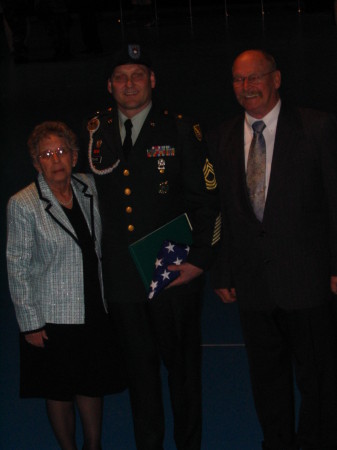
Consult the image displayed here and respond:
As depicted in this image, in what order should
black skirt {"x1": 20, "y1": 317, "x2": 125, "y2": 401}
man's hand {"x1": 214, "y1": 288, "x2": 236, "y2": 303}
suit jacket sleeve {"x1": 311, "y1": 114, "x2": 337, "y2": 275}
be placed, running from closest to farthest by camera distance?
suit jacket sleeve {"x1": 311, "y1": 114, "x2": 337, "y2": 275} → black skirt {"x1": 20, "y1": 317, "x2": 125, "y2": 401} → man's hand {"x1": 214, "y1": 288, "x2": 236, "y2": 303}

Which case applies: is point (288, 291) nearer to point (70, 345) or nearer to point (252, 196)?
point (252, 196)

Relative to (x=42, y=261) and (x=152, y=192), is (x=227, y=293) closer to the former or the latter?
(x=152, y=192)

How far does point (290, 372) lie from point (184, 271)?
567mm

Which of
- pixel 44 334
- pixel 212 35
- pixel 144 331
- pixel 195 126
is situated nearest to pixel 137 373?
pixel 144 331

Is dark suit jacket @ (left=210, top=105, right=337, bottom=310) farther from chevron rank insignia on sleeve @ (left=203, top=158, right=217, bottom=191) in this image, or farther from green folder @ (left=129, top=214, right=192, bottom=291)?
green folder @ (left=129, top=214, right=192, bottom=291)

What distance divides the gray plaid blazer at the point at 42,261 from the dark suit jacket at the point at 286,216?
57cm

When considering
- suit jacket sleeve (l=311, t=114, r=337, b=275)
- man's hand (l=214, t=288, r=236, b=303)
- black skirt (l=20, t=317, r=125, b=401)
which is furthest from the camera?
man's hand (l=214, t=288, r=236, b=303)

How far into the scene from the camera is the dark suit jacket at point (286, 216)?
293 centimetres

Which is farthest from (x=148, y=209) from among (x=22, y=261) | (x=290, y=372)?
(x=290, y=372)

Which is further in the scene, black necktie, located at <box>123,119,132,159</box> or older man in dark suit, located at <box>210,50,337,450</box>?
black necktie, located at <box>123,119,132,159</box>

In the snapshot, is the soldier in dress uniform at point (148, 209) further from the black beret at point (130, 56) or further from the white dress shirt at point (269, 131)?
the white dress shirt at point (269, 131)

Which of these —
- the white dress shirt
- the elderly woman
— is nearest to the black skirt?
the elderly woman

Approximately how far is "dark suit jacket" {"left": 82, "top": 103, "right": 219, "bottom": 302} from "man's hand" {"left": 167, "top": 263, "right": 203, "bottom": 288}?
0.02 metres

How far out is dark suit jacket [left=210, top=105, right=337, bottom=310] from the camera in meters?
2.93
